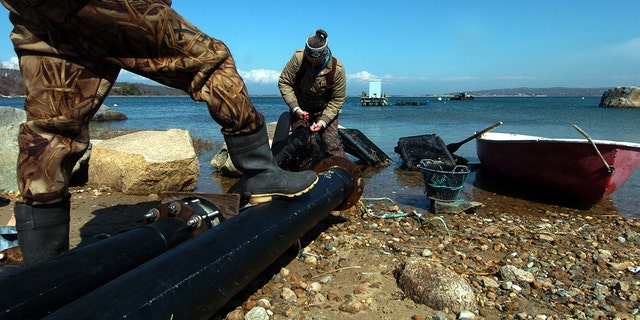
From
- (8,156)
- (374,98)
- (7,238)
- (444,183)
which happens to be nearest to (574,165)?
Answer: (444,183)

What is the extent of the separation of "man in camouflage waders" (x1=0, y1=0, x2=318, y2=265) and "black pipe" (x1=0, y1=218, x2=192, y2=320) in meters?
0.44

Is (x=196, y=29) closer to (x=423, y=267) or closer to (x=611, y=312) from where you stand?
(x=423, y=267)

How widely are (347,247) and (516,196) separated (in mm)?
5026

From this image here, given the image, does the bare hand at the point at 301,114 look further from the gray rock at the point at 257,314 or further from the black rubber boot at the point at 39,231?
the black rubber boot at the point at 39,231

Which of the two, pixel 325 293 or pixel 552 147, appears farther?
pixel 552 147

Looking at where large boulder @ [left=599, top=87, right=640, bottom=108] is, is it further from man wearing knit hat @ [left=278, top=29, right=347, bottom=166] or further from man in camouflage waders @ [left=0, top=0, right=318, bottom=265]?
man in camouflage waders @ [left=0, top=0, right=318, bottom=265]

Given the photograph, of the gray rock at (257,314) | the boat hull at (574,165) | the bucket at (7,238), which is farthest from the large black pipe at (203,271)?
the boat hull at (574,165)

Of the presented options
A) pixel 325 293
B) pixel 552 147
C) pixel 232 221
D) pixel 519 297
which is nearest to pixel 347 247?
pixel 325 293

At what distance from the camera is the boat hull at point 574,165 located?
6.55 meters

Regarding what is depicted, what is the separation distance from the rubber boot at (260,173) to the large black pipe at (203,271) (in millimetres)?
108

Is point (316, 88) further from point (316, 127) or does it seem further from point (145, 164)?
point (145, 164)

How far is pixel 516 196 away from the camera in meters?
7.86

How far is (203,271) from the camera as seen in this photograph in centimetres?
196

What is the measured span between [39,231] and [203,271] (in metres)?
1.06
